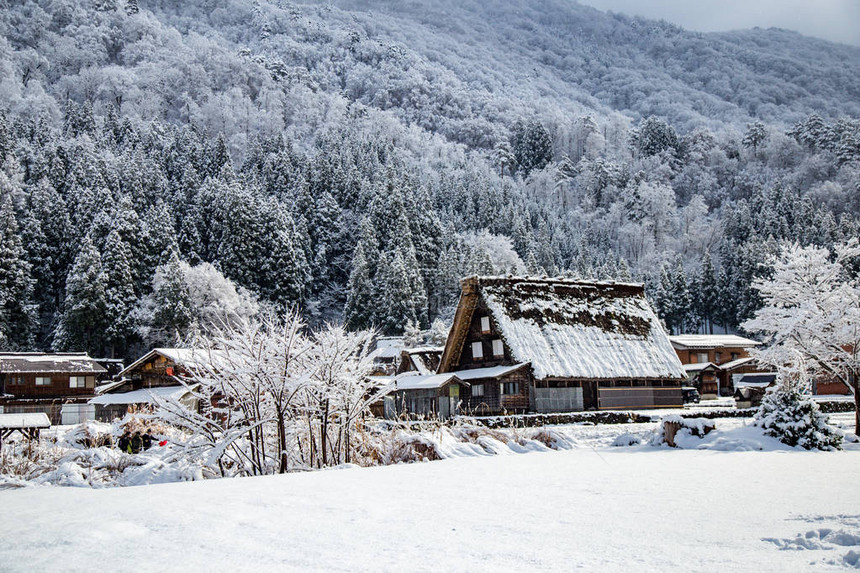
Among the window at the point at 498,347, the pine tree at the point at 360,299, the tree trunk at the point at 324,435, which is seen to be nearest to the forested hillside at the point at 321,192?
the pine tree at the point at 360,299

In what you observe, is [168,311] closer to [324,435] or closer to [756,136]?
[324,435]

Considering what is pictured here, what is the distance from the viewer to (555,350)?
123 feet

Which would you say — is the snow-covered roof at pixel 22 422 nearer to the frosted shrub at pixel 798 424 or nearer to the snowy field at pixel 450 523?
the snowy field at pixel 450 523

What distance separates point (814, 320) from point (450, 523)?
846 inches

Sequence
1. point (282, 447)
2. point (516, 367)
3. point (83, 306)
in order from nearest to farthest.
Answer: point (282, 447) < point (516, 367) < point (83, 306)

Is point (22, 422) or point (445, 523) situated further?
point (22, 422)

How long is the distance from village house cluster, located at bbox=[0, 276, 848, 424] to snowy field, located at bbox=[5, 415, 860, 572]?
23.6m

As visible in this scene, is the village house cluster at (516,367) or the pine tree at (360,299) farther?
the pine tree at (360,299)

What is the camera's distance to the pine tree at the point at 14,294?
197 feet

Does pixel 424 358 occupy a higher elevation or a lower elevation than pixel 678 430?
higher

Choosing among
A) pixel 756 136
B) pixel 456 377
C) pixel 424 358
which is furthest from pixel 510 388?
pixel 756 136

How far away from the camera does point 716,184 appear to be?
142 m

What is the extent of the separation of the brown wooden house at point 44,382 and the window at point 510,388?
3002 cm

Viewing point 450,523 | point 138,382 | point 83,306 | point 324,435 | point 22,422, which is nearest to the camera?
point 450,523
